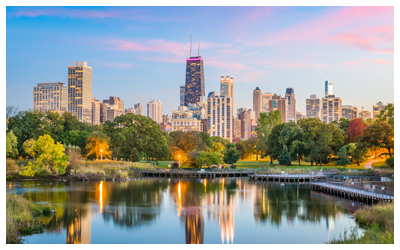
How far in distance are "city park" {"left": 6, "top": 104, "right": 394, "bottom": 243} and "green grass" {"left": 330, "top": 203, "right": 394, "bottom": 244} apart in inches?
1078

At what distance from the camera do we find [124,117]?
7012 centimetres

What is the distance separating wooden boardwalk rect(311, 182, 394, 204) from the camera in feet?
104

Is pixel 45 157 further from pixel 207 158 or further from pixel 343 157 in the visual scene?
pixel 343 157

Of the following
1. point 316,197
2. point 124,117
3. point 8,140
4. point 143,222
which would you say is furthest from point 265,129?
point 143,222

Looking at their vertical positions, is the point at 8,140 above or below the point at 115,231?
above

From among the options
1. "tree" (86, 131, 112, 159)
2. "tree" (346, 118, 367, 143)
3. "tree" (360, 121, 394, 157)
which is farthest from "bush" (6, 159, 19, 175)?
"tree" (346, 118, 367, 143)

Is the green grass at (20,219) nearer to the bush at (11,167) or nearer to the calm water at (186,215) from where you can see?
the calm water at (186,215)

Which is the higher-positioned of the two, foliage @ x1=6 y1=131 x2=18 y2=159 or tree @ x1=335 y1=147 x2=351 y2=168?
foliage @ x1=6 y1=131 x2=18 y2=159

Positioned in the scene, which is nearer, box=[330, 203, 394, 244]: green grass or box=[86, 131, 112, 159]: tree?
box=[330, 203, 394, 244]: green grass

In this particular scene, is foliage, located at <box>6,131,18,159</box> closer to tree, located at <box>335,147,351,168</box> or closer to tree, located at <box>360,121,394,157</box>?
tree, located at <box>360,121,394,157</box>

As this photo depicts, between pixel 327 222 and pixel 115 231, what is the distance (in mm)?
14838

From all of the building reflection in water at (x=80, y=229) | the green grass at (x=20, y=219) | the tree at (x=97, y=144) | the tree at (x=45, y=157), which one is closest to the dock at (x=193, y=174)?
the tree at (x=97, y=144)

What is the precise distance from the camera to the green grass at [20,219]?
2086cm
